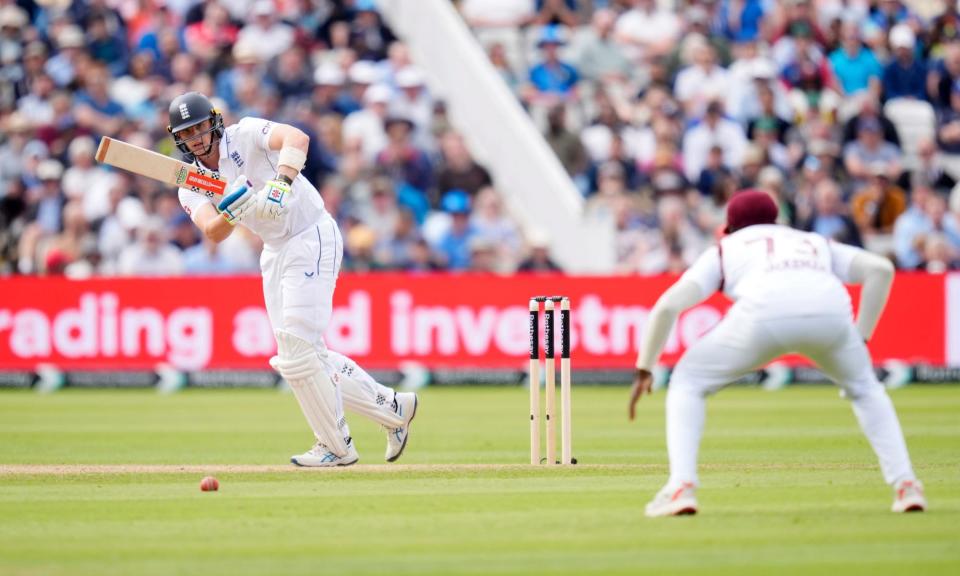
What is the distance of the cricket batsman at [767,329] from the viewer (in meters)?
7.34

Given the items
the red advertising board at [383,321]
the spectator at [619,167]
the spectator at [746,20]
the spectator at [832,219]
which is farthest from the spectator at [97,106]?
the spectator at [832,219]

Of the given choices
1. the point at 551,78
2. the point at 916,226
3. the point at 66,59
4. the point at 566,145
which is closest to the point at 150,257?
the point at 66,59

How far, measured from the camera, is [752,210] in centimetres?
761

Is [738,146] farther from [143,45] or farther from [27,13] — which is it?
[27,13]

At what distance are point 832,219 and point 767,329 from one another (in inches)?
482

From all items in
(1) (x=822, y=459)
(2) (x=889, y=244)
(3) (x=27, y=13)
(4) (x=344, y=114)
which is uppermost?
(3) (x=27, y=13)

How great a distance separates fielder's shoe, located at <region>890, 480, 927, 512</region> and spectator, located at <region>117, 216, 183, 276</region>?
12516 millimetres

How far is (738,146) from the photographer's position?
20.5 meters

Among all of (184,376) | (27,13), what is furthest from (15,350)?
(27,13)

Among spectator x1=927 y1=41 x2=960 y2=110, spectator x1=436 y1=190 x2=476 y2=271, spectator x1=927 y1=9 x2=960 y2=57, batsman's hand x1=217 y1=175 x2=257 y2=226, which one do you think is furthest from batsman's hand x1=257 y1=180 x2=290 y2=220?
spectator x1=927 y1=9 x2=960 y2=57

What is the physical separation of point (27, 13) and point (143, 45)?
77.6 inches

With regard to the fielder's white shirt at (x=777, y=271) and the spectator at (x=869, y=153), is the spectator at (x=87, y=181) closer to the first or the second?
the spectator at (x=869, y=153)

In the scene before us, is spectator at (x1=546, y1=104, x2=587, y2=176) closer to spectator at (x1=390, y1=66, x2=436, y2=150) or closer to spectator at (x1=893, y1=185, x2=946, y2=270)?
spectator at (x1=390, y1=66, x2=436, y2=150)

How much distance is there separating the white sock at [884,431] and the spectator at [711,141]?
511 inches
